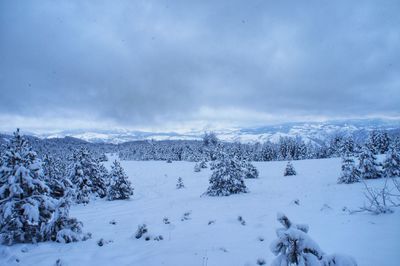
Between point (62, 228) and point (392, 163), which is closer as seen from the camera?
point (62, 228)

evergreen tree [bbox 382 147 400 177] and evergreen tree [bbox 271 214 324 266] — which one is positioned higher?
evergreen tree [bbox 271 214 324 266]

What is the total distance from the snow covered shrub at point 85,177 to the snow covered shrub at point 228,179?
11.3 metres

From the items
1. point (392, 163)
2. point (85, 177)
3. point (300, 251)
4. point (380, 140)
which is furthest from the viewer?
point (380, 140)

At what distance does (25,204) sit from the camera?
7.14 metres

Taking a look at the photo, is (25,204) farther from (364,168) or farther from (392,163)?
(364,168)

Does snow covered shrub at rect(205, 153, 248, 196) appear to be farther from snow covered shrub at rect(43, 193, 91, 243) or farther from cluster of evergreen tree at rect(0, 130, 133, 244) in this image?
cluster of evergreen tree at rect(0, 130, 133, 244)

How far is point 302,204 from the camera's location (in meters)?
12.0

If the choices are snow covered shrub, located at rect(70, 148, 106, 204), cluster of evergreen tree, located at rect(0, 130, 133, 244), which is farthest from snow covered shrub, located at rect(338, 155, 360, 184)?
snow covered shrub, located at rect(70, 148, 106, 204)

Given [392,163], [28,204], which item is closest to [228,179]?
[392,163]

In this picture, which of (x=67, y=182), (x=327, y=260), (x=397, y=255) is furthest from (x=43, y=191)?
(x=397, y=255)

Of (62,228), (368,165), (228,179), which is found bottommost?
(228,179)

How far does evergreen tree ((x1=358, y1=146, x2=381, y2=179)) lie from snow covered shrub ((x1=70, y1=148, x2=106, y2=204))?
25.2m

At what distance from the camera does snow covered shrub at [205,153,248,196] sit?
18844 millimetres

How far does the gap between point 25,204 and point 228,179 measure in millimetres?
14337
